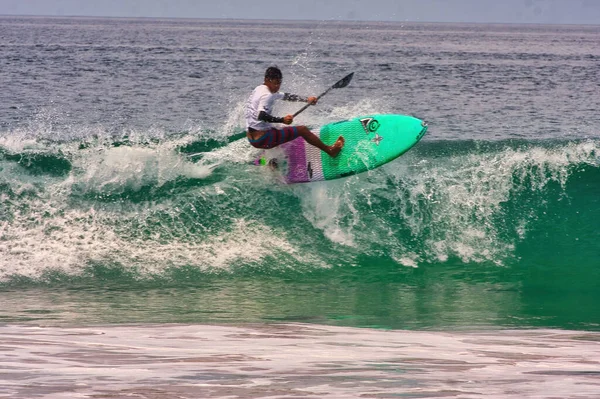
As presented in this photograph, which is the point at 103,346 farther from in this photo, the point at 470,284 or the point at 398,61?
the point at 398,61

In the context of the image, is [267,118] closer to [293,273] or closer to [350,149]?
[350,149]

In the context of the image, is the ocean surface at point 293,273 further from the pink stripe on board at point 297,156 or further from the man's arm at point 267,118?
the man's arm at point 267,118

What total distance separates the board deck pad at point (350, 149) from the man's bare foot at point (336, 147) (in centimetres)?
6

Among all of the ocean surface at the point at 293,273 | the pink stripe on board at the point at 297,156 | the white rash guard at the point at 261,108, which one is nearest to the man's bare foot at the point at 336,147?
the pink stripe on board at the point at 297,156

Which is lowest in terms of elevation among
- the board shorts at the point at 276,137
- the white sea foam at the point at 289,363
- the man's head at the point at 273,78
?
the white sea foam at the point at 289,363

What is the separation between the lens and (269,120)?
32.1ft

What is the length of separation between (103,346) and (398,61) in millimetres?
48100

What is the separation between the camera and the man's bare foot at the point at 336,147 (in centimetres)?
1063

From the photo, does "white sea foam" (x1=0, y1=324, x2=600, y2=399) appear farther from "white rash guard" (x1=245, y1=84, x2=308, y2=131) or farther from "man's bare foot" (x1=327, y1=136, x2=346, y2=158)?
"man's bare foot" (x1=327, y1=136, x2=346, y2=158)

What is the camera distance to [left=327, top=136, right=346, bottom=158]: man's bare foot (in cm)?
1063

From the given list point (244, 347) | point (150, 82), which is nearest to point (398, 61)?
point (150, 82)

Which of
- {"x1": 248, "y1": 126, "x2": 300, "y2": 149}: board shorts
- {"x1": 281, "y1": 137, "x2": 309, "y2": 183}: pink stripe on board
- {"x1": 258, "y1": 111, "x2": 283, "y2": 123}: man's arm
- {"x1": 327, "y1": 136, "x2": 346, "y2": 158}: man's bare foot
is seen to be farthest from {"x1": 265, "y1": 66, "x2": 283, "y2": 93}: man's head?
{"x1": 327, "y1": 136, "x2": 346, "y2": 158}: man's bare foot

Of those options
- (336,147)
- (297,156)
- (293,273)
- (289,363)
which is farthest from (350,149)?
(289,363)

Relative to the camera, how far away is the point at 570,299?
9133 millimetres
